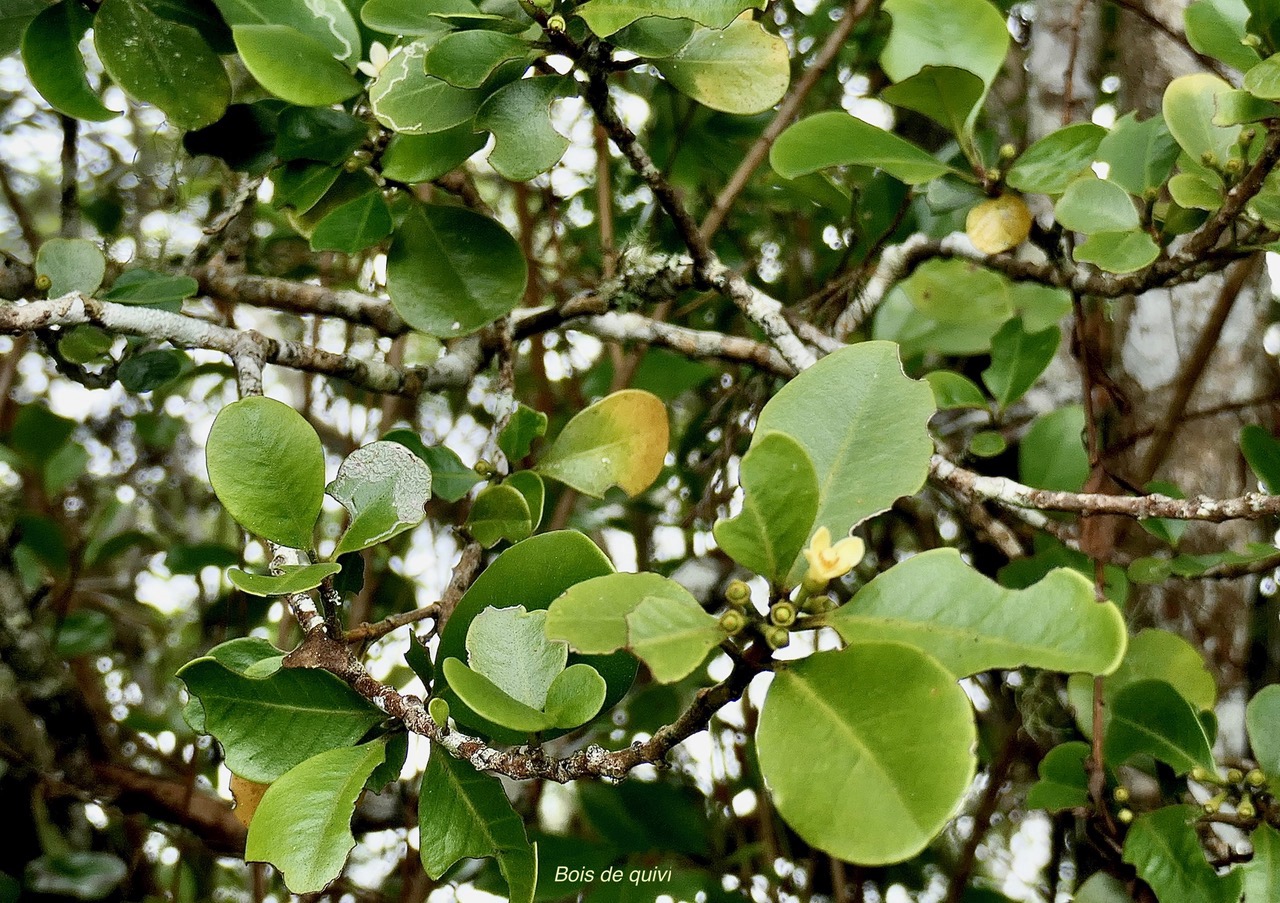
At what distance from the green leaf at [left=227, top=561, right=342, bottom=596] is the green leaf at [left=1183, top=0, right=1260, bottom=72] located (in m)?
0.65

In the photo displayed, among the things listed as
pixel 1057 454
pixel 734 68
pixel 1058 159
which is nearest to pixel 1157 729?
pixel 1057 454

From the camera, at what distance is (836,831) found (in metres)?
0.34

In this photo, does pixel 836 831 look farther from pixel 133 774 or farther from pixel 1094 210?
pixel 133 774

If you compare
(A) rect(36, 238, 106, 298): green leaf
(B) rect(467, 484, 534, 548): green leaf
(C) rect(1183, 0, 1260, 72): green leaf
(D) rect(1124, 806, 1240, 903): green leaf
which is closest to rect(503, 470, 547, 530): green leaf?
(B) rect(467, 484, 534, 548): green leaf

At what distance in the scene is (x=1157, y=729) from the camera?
642 mm

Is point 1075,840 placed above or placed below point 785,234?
below

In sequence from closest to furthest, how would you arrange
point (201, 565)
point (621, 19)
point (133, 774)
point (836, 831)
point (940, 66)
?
point (836, 831) < point (621, 19) < point (940, 66) < point (133, 774) < point (201, 565)

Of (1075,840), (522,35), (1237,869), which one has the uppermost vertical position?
(522,35)

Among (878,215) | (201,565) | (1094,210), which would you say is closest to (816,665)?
(1094,210)

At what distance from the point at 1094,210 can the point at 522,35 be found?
400mm

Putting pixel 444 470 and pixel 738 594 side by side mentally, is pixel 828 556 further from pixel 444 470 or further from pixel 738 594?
pixel 444 470

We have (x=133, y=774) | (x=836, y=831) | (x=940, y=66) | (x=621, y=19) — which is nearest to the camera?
(x=836, y=831)

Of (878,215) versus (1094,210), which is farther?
(878,215)

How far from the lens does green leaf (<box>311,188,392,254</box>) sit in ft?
2.17
